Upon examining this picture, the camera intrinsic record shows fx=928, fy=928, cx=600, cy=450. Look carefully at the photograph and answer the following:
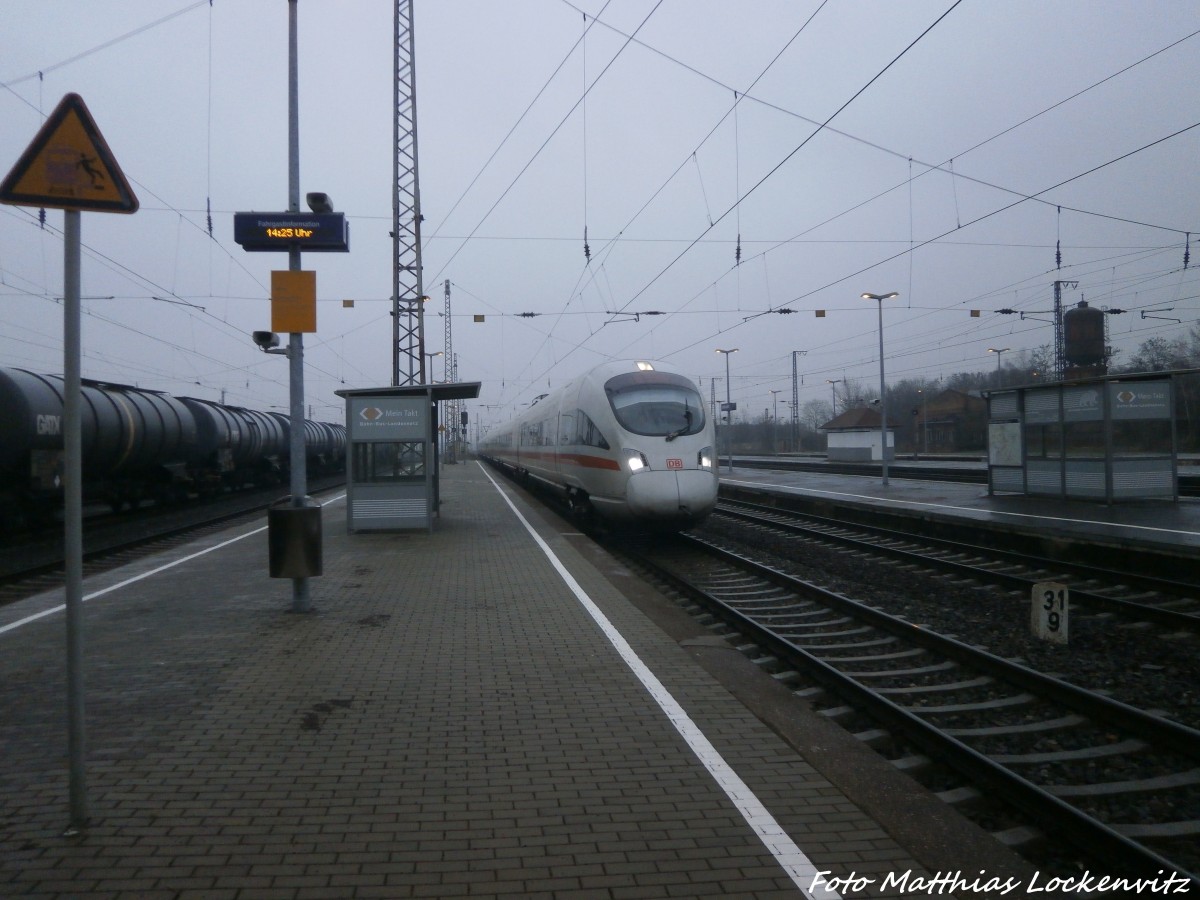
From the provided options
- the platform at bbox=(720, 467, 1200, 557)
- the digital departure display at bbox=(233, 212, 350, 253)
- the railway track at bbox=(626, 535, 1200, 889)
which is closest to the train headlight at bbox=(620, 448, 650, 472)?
the railway track at bbox=(626, 535, 1200, 889)

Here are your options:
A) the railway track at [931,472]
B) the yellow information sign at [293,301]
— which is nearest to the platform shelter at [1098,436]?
the railway track at [931,472]

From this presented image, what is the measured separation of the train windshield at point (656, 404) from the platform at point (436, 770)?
242 inches

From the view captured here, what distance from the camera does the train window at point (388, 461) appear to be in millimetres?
15992

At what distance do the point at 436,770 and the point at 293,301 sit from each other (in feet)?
18.2

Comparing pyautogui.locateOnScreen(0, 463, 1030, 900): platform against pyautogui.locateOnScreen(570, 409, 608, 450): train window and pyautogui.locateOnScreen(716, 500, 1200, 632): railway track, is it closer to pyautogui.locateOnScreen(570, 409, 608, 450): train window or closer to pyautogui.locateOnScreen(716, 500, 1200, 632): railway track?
pyautogui.locateOnScreen(716, 500, 1200, 632): railway track

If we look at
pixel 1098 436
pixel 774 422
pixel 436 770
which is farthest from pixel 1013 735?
pixel 774 422

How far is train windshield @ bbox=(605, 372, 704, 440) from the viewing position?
14680mm

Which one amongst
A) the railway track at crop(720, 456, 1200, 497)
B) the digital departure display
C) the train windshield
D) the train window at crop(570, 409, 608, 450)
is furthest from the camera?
the railway track at crop(720, 456, 1200, 497)

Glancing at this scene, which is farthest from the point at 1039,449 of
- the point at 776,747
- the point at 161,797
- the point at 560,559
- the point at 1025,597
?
the point at 161,797

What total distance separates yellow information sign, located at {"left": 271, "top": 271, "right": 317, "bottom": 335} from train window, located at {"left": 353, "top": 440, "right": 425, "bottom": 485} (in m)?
7.01

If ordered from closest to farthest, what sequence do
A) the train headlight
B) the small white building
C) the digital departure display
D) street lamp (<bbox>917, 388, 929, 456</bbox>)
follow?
1. the digital departure display
2. the train headlight
3. the small white building
4. street lamp (<bbox>917, 388, 929, 456</bbox>)

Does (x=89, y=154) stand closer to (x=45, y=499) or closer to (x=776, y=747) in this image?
(x=776, y=747)

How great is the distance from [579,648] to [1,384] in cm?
1318

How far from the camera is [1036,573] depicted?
12602 millimetres
